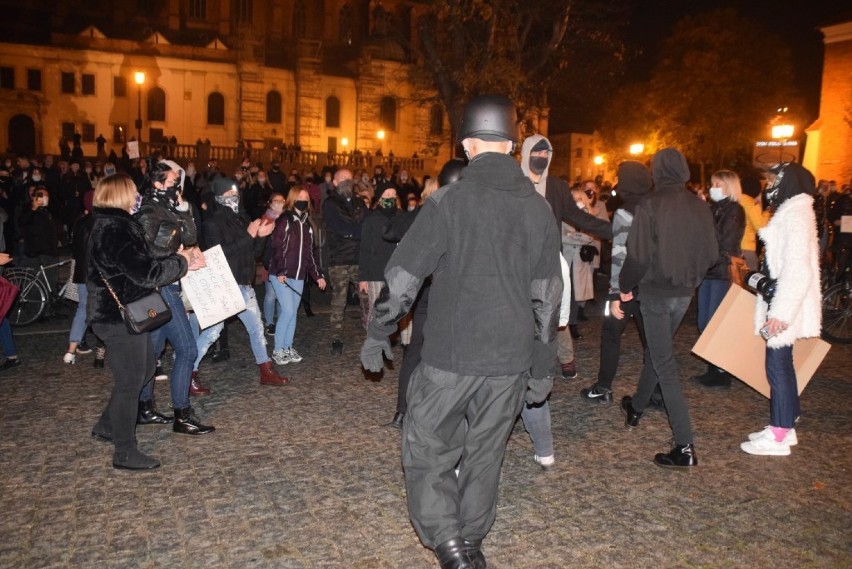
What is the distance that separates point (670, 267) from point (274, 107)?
57.8 meters

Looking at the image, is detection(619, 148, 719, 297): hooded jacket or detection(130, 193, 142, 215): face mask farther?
detection(130, 193, 142, 215): face mask

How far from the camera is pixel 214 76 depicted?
57.6 meters

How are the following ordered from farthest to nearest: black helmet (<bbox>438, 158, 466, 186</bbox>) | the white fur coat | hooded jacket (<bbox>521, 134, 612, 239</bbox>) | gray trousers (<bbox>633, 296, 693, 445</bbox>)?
hooded jacket (<bbox>521, 134, 612, 239</bbox>) < black helmet (<bbox>438, 158, 466, 186</bbox>) < gray trousers (<bbox>633, 296, 693, 445</bbox>) < the white fur coat

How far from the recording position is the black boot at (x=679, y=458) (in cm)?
532

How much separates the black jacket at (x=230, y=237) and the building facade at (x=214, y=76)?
44.0 m

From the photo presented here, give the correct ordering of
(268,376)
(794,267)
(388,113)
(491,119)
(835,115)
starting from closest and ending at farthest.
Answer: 1. (491,119)
2. (794,267)
3. (268,376)
4. (835,115)
5. (388,113)

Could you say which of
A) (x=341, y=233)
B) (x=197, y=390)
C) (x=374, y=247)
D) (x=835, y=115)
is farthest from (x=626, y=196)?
(x=835, y=115)

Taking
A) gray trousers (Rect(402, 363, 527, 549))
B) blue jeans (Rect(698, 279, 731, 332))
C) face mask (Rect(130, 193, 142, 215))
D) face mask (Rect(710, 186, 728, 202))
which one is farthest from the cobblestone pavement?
face mask (Rect(710, 186, 728, 202))

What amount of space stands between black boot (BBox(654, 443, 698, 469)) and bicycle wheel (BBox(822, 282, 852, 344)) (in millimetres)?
5845

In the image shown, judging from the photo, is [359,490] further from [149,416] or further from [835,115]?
[835,115]

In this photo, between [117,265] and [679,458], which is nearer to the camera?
[117,265]

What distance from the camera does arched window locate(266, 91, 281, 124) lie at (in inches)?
2343

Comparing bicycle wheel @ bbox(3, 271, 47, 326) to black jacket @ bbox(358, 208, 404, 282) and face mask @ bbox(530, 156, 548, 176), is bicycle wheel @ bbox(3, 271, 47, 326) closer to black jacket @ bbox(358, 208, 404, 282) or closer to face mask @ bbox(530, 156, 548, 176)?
black jacket @ bbox(358, 208, 404, 282)

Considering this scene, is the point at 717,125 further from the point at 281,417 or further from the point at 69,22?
the point at 69,22
